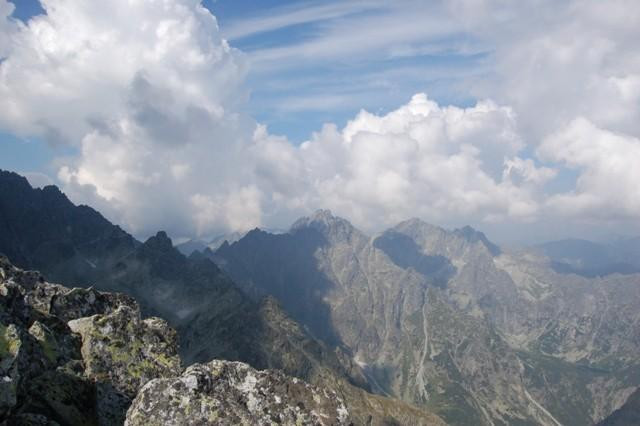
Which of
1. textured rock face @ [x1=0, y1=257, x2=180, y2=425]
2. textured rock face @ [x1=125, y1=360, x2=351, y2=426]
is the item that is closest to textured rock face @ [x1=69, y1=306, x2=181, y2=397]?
textured rock face @ [x1=0, y1=257, x2=180, y2=425]

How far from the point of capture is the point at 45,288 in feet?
112

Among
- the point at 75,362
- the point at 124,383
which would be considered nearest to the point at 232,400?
the point at 124,383

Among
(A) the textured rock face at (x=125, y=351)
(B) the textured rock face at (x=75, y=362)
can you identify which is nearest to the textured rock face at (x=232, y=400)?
(B) the textured rock face at (x=75, y=362)

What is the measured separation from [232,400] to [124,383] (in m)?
6.33

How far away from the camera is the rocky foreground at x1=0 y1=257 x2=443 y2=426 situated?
642 inches

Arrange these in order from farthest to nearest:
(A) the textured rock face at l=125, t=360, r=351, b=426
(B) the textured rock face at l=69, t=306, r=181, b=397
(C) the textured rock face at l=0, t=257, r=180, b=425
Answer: (B) the textured rock face at l=69, t=306, r=181, b=397 < (C) the textured rock face at l=0, t=257, r=180, b=425 < (A) the textured rock face at l=125, t=360, r=351, b=426

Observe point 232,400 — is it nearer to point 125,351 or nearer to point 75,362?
point 125,351

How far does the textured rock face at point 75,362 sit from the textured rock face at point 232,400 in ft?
11.4

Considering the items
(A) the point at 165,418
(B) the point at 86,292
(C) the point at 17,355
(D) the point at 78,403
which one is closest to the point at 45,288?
(B) the point at 86,292

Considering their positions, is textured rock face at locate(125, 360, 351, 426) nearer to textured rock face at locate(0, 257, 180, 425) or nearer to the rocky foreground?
the rocky foreground

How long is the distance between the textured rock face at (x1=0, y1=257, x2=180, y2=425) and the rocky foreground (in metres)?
0.04

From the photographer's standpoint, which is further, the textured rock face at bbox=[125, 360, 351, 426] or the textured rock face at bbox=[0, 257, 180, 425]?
the textured rock face at bbox=[0, 257, 180, 425]

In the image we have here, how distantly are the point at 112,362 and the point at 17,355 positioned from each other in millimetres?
6025

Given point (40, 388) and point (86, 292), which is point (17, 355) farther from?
point (86, 292)
